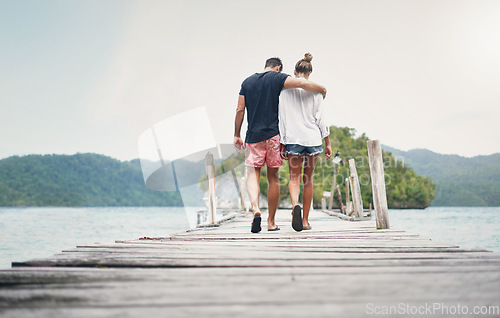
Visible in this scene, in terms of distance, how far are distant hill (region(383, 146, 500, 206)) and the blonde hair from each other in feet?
340

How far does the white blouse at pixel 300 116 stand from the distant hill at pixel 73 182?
99.7m

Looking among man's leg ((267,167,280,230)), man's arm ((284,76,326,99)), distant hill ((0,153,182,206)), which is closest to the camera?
man's arm ((284,76,326,99))

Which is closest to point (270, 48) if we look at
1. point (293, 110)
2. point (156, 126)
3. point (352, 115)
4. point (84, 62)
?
point (352, 115)

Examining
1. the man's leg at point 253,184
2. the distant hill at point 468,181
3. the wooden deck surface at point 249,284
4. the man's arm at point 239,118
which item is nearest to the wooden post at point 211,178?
the man's arm at point 239,118

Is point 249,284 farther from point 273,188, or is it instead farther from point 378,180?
point 378,180

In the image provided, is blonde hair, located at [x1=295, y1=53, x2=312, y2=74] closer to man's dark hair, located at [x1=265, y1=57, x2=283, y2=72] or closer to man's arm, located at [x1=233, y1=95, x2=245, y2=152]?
man's dark hair, located at [x1=265, y1=57, x2=283, y2=72]

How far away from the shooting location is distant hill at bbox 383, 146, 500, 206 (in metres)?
104

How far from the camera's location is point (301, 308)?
1391mm

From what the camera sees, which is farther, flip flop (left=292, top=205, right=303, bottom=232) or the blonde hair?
the blonde hair

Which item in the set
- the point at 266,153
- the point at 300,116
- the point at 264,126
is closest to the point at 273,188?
the point at 266,153

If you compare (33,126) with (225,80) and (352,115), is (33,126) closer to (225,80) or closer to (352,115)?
(225,80)

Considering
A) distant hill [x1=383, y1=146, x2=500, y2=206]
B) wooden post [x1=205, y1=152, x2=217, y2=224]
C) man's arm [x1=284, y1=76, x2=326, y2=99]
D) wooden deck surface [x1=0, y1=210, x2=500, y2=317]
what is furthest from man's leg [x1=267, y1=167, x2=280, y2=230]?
distant hill [x1=383, y1=146, x2=500, y2=206]

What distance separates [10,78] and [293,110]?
14811 centimetres

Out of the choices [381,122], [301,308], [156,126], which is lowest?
[301,308]
